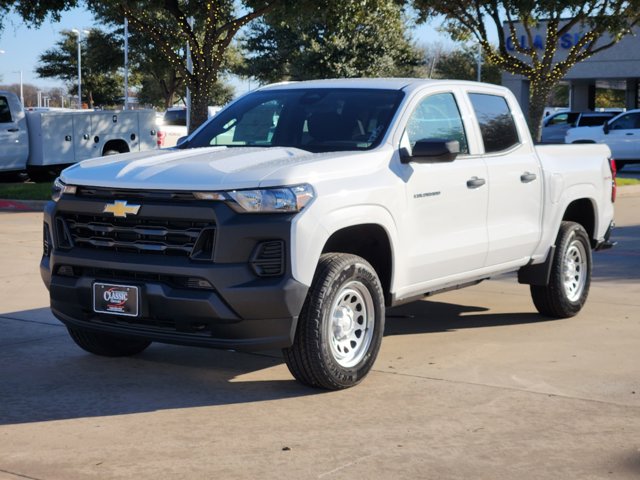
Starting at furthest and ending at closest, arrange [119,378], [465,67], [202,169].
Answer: [465,67] → [119,378] → [202,169]

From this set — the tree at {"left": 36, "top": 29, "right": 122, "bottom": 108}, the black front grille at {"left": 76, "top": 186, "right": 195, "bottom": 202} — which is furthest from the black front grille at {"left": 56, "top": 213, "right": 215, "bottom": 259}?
the tree at {"left": 36, "top": 29, "right": 122, "bottom": 108}

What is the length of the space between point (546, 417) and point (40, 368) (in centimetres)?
318

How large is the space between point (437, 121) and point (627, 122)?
25.6 metres

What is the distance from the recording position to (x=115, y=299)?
243 inches

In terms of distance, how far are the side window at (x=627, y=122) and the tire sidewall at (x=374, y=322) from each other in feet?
87.0

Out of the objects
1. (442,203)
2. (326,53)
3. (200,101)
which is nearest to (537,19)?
(200,101)

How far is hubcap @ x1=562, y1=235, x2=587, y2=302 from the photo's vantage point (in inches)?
346

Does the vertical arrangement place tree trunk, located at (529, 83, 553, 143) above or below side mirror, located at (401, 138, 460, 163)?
above

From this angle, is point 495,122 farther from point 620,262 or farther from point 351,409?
point 620,262

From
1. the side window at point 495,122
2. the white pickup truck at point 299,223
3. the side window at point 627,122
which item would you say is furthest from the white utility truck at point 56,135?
the white pickup truck at point 299,223

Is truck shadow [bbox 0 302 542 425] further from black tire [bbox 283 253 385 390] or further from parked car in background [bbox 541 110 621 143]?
parked car in background [bbox 541 110 621 143]

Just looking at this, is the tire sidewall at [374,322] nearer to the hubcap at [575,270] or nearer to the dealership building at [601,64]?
the hubcap at [575,270]

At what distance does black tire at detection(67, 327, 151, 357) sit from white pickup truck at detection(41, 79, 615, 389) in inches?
0.5

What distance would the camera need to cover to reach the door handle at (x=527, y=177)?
8.11 m
